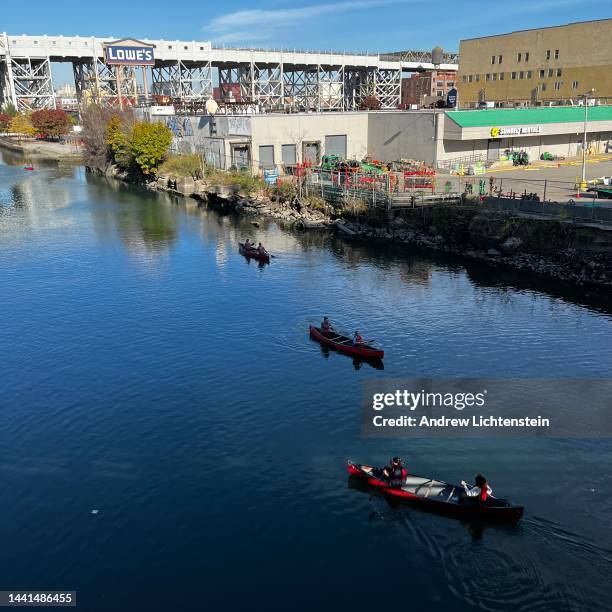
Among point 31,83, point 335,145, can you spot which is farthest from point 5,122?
point 335,145

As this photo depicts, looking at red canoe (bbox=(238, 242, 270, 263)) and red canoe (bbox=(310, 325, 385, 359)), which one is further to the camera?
red canoe (bbox=(238, 242, 270, 263))

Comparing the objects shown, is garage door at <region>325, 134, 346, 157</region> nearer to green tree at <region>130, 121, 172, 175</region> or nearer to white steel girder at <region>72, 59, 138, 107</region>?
green tree at <region>130, 121, 172, 175</region>

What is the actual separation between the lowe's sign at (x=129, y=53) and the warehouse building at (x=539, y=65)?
66055mm

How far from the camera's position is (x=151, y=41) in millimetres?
145500

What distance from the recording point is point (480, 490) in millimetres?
22578

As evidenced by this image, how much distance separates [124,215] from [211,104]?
97.9 ft

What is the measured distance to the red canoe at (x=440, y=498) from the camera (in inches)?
883

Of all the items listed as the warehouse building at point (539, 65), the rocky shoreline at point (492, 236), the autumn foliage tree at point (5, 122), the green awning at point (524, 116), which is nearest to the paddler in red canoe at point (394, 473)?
the rocky shoreline at point (492, 236)

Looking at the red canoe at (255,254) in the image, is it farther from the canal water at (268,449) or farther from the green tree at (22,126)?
the green tree at (22,126)

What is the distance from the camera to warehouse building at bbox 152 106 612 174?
8006 cm

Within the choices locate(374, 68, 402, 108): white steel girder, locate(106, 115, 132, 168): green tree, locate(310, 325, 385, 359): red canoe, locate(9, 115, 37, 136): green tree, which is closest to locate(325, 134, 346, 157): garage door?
locate(106, 115, 132, 168): green tree

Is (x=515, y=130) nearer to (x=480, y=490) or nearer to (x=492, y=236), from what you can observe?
(x=492, y=236)

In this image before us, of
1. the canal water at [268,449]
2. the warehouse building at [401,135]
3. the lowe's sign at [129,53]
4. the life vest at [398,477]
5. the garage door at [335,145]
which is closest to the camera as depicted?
the canal water at [268,449]

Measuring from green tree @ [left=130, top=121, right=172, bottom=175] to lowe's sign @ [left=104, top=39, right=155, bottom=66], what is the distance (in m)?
30.0
